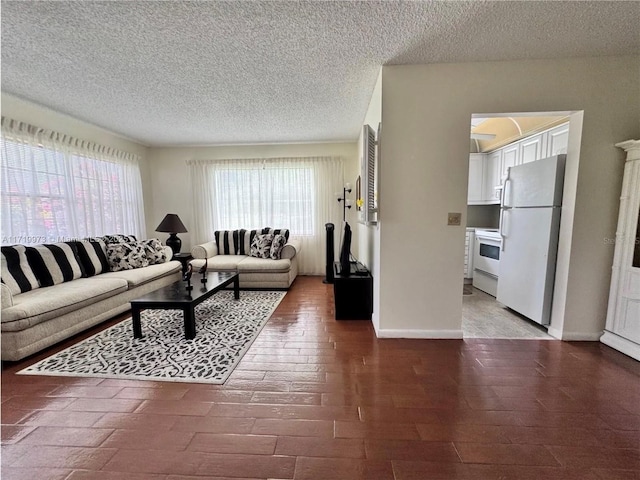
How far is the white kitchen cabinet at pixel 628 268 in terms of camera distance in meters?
2.17

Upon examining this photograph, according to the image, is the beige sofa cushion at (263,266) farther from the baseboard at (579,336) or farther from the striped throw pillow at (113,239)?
the baseboard at (579,336)

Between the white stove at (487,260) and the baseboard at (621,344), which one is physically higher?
the white stove at (487,260)

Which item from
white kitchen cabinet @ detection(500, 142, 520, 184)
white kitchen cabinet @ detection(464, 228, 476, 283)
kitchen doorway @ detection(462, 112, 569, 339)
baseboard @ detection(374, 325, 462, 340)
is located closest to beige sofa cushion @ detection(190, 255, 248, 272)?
baseboard @ detection(374, 325, 462, 340)

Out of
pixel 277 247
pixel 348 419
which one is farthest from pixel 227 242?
pixel 348 419

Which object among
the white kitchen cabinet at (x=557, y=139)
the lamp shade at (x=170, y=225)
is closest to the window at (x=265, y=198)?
the lamp shade at (x=170, y=225)

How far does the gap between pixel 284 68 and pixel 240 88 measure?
623 mm

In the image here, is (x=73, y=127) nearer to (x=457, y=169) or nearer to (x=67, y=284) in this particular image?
(x=67, y=284)

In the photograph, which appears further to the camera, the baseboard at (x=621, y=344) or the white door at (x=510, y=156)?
the white door at (x=510, y=156)

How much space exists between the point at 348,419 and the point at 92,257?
3644 millimetres

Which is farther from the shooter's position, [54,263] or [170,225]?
[170,225]

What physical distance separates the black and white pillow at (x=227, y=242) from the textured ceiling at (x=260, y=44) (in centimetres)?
223

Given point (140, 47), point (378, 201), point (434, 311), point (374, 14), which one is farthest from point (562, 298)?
point (140, 47)

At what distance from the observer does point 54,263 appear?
9.56 ft

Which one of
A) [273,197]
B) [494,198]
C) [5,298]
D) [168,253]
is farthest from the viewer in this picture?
[273,197]
